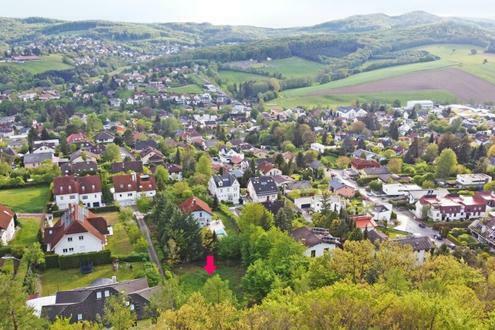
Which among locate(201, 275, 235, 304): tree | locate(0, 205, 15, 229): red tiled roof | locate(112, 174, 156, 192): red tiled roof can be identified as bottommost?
locate(112, 174, 156, 192): red tiled roof

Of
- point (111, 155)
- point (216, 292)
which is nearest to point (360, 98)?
point (111, 155)

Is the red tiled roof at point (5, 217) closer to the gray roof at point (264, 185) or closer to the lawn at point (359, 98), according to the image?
the gray roof at point (264, 185)

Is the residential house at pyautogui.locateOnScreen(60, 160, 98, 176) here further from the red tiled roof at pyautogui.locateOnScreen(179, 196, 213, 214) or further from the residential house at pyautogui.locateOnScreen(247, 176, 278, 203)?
the residential house at pyautogui.locateOnScreen(247, 176, 278, 203)

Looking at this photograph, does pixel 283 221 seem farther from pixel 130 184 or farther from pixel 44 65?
pixel 44 65

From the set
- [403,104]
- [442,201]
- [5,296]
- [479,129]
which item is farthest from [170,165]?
[403,104]

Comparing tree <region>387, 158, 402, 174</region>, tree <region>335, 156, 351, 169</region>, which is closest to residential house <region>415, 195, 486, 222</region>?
tree <region>387, 158, 402, 174</region>

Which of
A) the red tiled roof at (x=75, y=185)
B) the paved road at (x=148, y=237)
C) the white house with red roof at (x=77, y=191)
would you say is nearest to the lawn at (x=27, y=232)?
the white house with red roof at (x=77, y=191)
